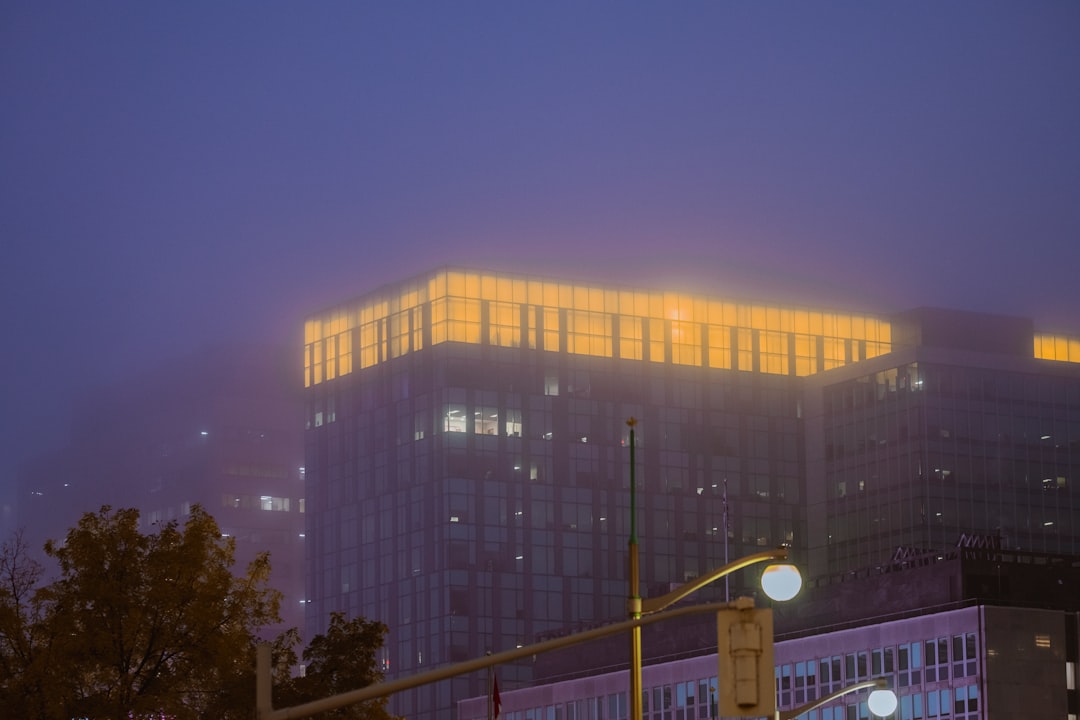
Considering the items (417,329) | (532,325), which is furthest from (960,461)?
(417,329)

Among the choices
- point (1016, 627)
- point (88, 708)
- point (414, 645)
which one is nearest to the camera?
point (88, 708)

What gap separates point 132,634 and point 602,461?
14266cm

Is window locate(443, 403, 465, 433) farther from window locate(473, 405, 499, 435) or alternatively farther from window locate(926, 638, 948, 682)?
window locate(926, 638, 948, 682)

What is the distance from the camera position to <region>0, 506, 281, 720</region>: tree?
49.7 meters

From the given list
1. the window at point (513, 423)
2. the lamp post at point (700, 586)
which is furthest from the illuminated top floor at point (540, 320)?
the lamp post at point (700, 586)

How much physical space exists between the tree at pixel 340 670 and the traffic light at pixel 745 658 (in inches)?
1511

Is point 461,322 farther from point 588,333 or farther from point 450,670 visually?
point 450,670

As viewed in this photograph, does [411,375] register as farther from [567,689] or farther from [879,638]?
[879,638]

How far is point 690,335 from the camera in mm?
198875

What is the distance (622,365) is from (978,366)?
31.8 metres

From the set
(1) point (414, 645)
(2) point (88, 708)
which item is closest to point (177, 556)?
(2) point (88, 708)

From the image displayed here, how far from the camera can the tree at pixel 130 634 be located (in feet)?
163

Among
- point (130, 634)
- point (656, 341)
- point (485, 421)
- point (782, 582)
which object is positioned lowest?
point (782, 582)

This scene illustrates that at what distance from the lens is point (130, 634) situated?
51.2 m
